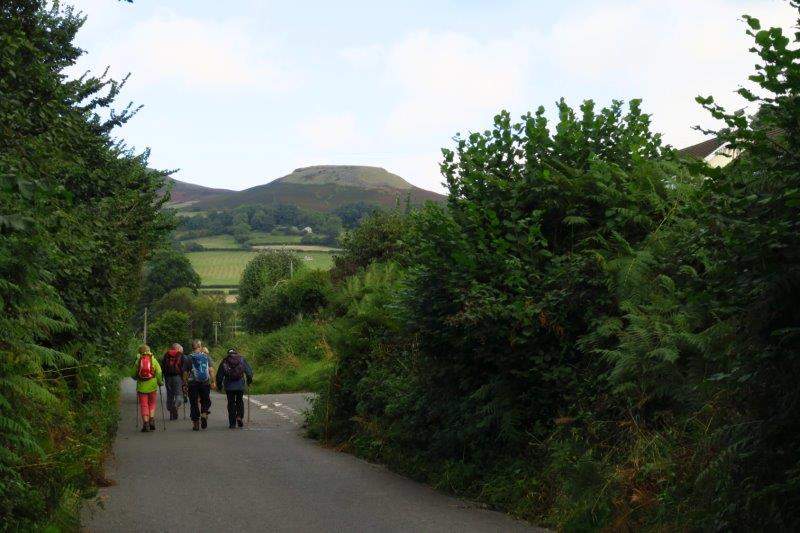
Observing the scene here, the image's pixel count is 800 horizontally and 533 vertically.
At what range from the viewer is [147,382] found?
816 inches

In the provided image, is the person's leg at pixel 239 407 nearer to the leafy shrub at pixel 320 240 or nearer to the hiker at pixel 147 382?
the hiker at pixel 147 382

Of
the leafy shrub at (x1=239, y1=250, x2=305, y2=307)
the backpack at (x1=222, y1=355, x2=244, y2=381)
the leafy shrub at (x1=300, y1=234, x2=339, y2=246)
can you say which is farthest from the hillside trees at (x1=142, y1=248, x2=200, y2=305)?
the backpack at (x1=222, y1=355, x2=244, y2=381)

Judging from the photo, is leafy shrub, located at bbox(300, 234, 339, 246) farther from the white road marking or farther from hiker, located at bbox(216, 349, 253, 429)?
hiker, located at bbox(216, 349, 253, 429)

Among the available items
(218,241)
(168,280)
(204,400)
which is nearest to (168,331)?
(168,280)

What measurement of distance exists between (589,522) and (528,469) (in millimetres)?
2034

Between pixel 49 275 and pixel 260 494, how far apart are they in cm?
473

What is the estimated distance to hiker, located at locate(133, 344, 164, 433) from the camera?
68.2ft

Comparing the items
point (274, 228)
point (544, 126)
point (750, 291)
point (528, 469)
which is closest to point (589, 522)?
point (528, 469)

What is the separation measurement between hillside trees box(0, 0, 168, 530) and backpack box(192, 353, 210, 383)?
2.50 m

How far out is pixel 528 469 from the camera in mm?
11375

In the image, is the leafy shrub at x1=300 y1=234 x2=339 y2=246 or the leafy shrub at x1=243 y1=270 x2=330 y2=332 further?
the leafy shrub at x1=300 y1=234 x2=339 y2=246

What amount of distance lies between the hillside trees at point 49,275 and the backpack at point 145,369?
1.25 m

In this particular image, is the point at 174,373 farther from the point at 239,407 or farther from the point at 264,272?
the point at 264,272

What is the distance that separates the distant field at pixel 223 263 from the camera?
437ft
